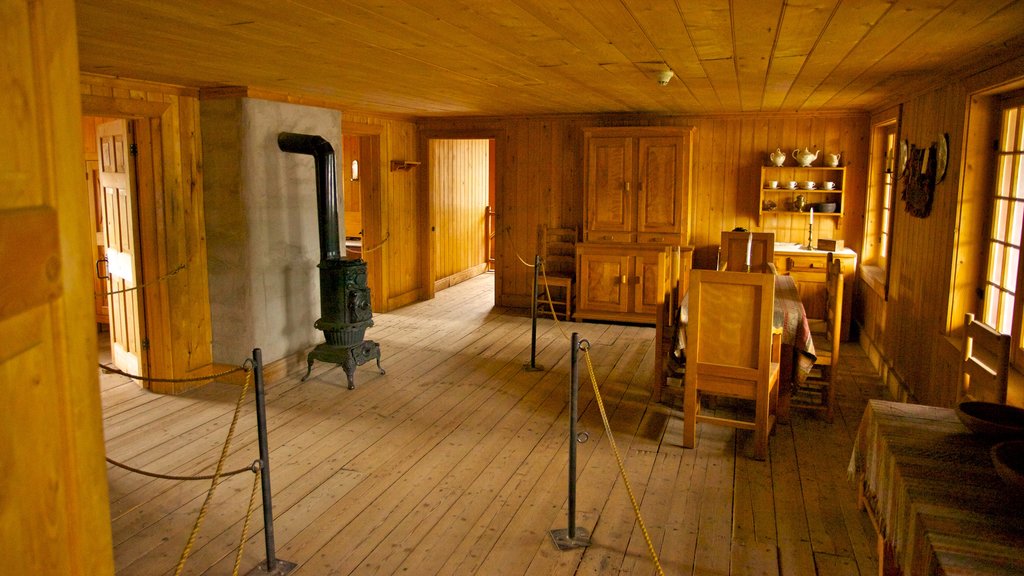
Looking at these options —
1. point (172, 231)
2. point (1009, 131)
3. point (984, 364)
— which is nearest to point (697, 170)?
point (1009, 131)

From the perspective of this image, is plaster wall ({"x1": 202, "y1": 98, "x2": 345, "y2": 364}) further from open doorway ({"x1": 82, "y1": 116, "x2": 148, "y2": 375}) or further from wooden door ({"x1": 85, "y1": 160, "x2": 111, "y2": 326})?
wooden door ({"x1": 85, "y1": 160, "x2": 111, "y2": 326})

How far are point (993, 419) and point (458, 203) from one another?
8040 millimetres

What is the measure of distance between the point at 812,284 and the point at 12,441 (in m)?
6.93

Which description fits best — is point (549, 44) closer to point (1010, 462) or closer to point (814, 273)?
point (1010, 462)

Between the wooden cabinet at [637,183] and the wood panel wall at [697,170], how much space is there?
15.7 inches

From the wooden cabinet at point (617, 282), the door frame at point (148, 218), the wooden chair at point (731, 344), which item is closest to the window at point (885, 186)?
the wooden cabinet at point (617, 282)

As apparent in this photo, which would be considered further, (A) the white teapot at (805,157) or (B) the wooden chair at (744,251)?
(A) the white teapot at (805,157)

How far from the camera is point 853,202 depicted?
23.4 ft

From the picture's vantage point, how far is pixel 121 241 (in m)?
5.27

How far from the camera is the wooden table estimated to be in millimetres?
1627

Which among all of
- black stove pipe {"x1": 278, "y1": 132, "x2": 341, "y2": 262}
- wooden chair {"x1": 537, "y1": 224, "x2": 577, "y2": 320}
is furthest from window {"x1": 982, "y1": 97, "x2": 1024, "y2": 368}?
wooden chair {"x1": 537, "y1": 224, "x2": 577, "y2": 320}

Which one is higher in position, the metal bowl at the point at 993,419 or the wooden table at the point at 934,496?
the metal bowl at the point at 993,419

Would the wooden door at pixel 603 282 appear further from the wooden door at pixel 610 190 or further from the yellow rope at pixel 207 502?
the yellow rope at pixel 207 502

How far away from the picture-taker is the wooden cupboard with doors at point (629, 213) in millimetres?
7199
